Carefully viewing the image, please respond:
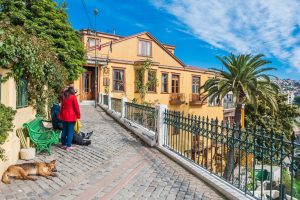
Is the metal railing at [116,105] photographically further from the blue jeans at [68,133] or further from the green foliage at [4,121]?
the green foliage at [4,121]

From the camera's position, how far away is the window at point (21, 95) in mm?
6411

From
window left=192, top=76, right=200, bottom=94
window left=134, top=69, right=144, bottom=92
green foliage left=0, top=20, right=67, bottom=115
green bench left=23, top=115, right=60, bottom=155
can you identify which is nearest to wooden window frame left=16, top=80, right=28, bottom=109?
green foliage left=0, top=20, right=67, bottom=115

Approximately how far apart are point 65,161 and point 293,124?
29.4 metres

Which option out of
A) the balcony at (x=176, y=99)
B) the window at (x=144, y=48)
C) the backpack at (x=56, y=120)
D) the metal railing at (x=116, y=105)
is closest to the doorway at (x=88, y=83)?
the window at (x=144, y=48)

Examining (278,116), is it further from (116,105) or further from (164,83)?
(116,105)

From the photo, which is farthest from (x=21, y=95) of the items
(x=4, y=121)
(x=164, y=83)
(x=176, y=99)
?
(x=176, y=99)

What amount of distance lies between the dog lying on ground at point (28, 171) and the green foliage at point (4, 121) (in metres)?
0.36

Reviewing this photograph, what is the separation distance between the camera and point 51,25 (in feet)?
50.5

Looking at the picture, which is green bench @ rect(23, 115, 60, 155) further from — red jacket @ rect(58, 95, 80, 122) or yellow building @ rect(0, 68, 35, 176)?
red jacket @ rect(58, 95, 80, 122)

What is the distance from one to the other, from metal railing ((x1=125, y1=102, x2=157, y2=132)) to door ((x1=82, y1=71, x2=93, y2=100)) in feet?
42.6

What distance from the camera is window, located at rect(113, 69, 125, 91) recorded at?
1024 inches

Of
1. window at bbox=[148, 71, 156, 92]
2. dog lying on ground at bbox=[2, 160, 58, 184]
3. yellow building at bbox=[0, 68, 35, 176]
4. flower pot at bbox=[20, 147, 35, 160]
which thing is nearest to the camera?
dog lying on ground at bbox=[2, 160, 58, 184]

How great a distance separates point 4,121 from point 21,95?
6.90 feet

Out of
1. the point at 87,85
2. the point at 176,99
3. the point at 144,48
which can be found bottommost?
the point at 176,99
